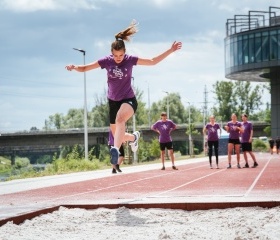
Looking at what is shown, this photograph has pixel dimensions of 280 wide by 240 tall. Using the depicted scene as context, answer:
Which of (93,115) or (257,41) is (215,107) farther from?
(257,41)

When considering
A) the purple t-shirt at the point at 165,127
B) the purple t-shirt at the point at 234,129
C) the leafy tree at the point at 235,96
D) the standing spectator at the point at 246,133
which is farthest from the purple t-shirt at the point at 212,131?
the leafy tree at the point at 235,96

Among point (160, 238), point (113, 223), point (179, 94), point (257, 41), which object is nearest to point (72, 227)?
point (113, 223)

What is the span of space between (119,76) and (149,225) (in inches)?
96.7

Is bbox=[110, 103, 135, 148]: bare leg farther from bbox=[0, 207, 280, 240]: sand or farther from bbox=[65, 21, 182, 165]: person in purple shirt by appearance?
bbox=[0, 207, 280, 240]: sand

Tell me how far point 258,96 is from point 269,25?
32001 millimetres

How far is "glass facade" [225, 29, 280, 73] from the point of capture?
7188 centimetres

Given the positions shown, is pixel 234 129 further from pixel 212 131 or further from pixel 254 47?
pixel 254 47

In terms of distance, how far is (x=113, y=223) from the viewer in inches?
234

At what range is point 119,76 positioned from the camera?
7.50m

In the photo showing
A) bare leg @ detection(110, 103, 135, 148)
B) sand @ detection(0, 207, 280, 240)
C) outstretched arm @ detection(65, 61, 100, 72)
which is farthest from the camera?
outstretched arm @ detection(65, 61, 100, 72)

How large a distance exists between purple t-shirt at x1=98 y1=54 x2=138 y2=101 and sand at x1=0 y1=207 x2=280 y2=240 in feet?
5.56

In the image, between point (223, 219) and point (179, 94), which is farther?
point (179, 94)

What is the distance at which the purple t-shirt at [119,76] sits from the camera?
24.6 feet

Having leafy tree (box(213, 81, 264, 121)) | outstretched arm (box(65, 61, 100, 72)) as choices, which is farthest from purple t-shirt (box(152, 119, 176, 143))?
leafy tree (box(213, 81, 264, 121))
